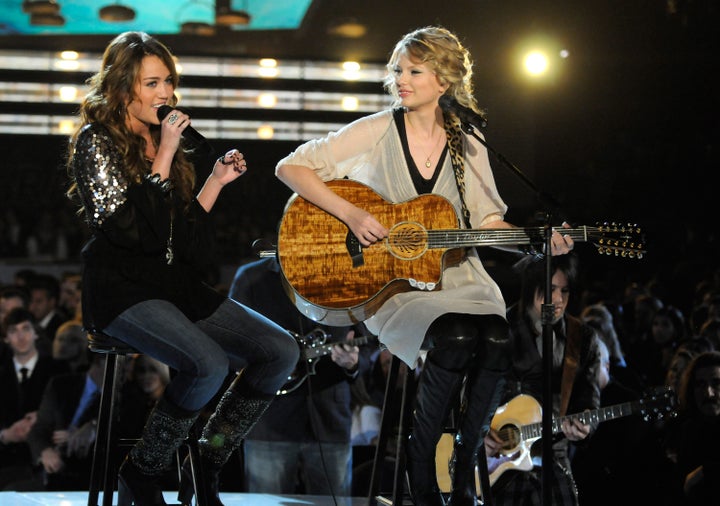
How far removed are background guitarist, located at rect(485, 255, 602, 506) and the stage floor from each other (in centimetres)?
90

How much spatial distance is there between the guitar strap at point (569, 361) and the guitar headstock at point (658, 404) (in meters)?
0.36

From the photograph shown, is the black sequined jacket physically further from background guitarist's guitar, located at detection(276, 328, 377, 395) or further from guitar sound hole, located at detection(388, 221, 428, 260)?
background guitarist's guitar, located at detection(276, 328, 377, 395)

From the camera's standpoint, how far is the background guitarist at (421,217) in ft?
10.9

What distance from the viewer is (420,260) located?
3.51 metres

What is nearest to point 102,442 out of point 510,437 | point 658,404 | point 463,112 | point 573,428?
point 463,112

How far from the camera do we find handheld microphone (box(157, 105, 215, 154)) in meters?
3.14

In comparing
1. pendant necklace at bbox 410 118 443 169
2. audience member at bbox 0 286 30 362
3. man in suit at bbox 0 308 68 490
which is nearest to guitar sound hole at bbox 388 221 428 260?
pendant necklace at bbox 410 118 443 169

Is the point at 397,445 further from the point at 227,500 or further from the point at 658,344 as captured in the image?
the point at 658,344

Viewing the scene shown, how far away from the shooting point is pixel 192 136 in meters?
Answer: 3.18

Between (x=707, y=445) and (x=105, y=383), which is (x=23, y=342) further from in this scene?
(x=707, y=445)

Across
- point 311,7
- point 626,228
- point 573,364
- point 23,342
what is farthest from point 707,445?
point 311,7

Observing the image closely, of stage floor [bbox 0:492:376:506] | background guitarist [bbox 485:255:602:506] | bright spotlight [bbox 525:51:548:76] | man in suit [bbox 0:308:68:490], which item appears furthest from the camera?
bright spotlight [bbox 525:51:548:76]

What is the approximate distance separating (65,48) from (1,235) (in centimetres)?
Result: 364

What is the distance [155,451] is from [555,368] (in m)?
2.46
